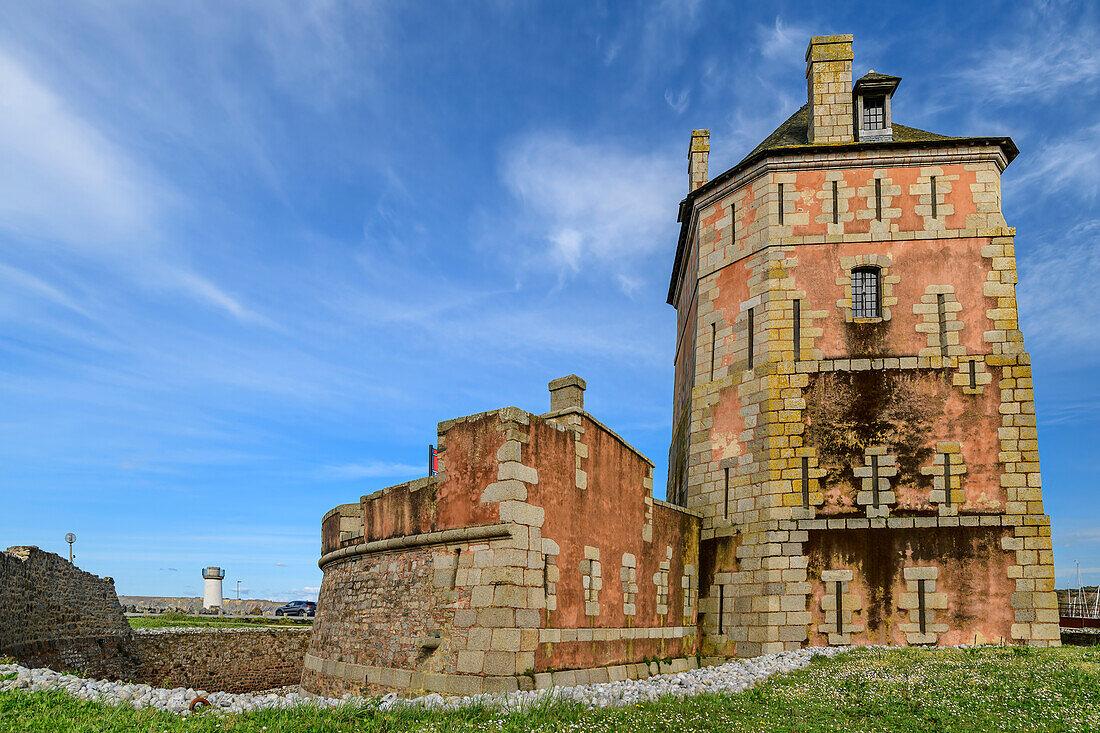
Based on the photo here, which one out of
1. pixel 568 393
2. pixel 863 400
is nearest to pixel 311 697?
pixel 568 393

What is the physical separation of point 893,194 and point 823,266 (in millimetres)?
2346

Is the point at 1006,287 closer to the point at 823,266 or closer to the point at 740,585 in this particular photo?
the point at 823,266

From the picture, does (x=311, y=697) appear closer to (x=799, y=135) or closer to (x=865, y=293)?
(x=865, y=293)

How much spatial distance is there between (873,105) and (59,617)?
2433cm

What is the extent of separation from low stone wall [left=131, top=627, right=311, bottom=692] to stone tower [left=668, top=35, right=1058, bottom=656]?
17.6m

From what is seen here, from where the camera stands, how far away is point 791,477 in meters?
17.2

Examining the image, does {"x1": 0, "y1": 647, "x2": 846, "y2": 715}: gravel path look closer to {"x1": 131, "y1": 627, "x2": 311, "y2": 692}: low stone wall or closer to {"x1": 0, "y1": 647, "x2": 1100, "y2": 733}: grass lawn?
{"x1": 0, "y1": 647, "x2": 1100, "y2": 733}: grass lawn

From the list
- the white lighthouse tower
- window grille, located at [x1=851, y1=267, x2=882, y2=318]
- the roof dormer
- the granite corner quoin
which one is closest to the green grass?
the white lighthouse tower

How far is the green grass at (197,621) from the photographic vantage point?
101ft

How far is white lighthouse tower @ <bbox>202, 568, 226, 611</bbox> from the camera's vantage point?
1572 inches

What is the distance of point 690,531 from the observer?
17844 mm

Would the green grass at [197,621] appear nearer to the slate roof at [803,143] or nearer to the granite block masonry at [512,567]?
the granite block masonry at [512,567]

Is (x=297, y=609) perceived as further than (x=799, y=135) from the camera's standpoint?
Yes

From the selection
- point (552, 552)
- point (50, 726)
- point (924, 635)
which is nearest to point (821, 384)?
point (924, 635)
